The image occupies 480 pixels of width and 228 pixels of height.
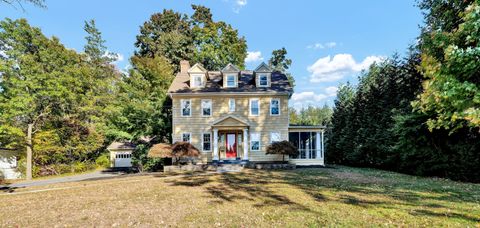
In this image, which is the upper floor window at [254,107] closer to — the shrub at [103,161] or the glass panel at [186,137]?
the glass panel at [186,137]

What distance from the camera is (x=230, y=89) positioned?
20.4 meters

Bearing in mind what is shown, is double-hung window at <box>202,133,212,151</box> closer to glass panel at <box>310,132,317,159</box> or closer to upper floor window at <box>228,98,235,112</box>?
upper floor window at <box>228,98,235,112</box>

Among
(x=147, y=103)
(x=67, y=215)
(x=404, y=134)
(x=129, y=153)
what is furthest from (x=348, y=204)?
(x=129, y=153)

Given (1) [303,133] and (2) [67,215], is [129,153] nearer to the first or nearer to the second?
(1) [303,133]

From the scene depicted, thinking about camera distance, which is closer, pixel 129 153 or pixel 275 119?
pixel 275 119

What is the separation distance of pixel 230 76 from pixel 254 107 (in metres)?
3.21

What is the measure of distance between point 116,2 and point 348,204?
58.2 feet

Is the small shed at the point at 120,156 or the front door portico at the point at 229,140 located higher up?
the front door portico at the point at 229,140

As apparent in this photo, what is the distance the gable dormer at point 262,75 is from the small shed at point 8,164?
21.1 m

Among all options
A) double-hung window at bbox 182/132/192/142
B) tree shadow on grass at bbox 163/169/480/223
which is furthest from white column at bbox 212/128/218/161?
tree shadow on grass at bbox 163/169/480/223

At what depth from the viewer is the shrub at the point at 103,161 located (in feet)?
94.1

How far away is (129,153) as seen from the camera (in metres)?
30.2

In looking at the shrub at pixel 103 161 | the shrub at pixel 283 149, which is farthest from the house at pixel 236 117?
the shrub at pixel 103 161

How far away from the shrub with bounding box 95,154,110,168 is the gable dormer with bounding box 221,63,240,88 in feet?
59.5
